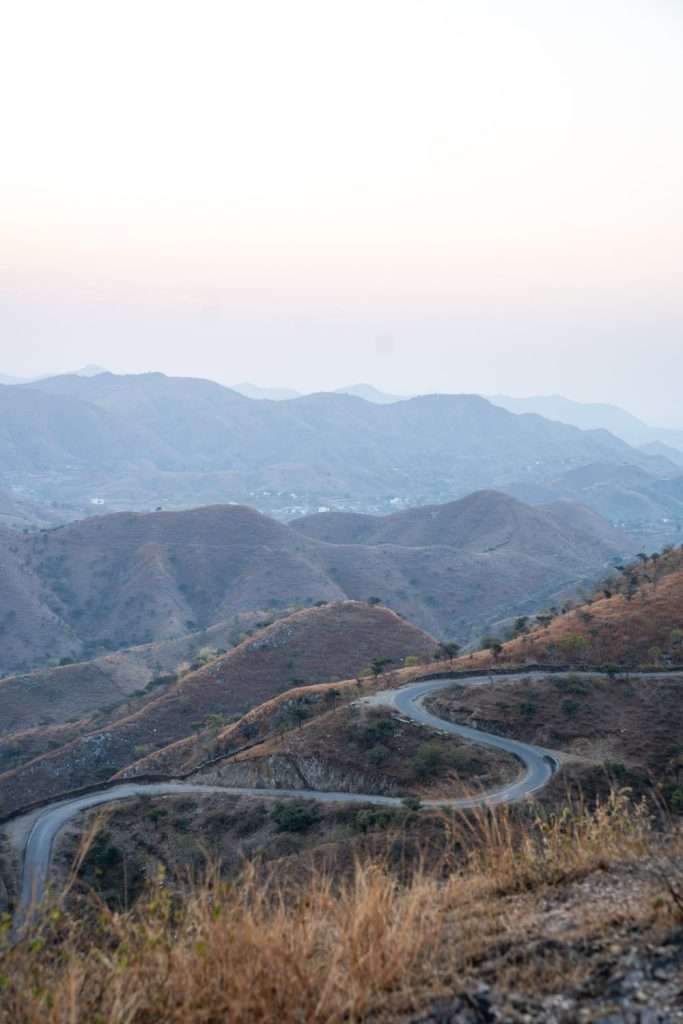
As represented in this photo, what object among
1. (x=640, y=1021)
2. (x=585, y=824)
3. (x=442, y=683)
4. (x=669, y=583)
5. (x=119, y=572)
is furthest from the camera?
(x=119, y=572)

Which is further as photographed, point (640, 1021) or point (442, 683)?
point (442, 683)

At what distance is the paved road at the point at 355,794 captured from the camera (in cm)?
3156

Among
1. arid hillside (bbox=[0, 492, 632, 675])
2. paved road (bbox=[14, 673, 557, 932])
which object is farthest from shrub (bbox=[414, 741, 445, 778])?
arid hillside (bbox=[0, 492, 632, 675])

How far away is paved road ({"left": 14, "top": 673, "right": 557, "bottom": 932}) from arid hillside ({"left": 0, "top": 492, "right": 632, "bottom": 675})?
7587cm

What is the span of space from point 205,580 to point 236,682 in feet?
228

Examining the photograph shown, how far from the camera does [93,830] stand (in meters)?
5.46

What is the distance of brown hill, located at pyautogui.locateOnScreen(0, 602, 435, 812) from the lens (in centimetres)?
5903

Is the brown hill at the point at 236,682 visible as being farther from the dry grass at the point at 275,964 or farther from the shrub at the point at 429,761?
the dry grass at the point at 275,964

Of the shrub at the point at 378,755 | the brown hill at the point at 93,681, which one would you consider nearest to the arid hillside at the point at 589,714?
the shrub at the point at 378,755

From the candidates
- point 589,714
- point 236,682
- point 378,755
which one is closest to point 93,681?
point 236,682

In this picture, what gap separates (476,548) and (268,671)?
10975 centimetres

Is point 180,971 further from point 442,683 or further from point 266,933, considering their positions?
point 442,683

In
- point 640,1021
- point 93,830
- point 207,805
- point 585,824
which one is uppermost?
point 93,830

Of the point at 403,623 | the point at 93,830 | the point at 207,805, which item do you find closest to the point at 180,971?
the point at 93,830
